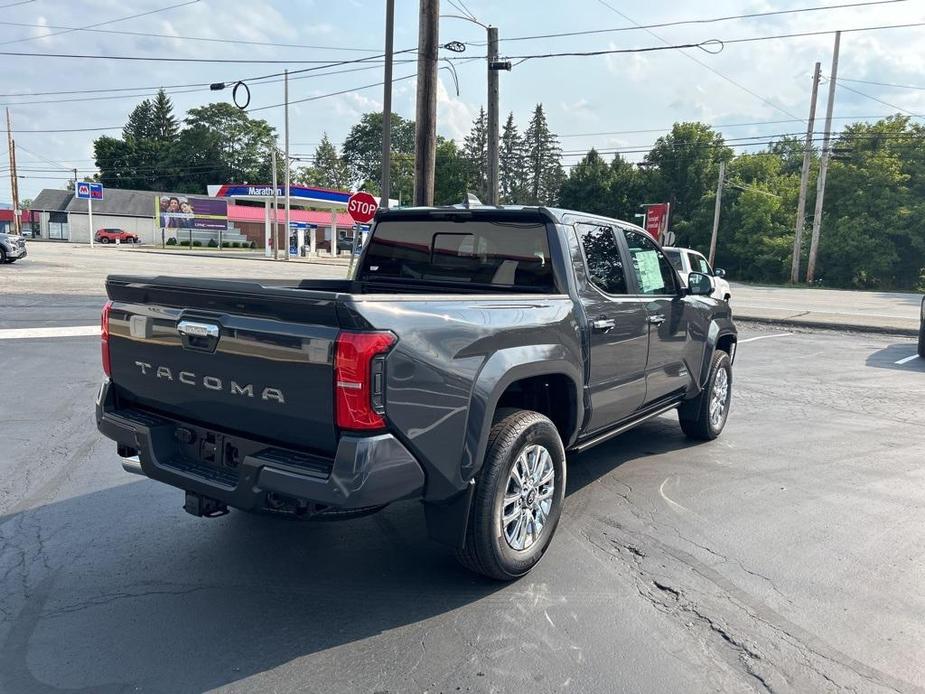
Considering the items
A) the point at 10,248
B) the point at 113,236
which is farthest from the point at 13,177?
the point at 10,248

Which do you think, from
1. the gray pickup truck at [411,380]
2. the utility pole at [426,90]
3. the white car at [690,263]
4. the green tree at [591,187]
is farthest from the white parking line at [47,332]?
the green tree at [591,187]

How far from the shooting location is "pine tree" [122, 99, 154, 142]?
102 m

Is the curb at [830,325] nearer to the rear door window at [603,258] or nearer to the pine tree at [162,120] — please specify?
the rear door window at [603,258]

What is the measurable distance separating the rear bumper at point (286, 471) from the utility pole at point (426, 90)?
10.3 metres

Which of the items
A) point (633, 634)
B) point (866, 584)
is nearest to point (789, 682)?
point (633, 634)

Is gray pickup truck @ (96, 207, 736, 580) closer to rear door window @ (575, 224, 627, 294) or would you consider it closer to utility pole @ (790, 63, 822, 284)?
rear door window @ (575, 224, 627, 294)

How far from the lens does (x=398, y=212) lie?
15.7 ft

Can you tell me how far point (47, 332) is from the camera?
11297 mm

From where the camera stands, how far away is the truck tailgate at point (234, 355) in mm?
2756

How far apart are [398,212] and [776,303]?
859 inches

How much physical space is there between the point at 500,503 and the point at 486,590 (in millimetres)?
494

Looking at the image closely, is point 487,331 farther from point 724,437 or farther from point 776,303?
point 776,303

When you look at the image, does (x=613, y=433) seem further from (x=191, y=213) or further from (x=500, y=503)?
(x=191, y=213)

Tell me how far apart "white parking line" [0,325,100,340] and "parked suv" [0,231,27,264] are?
18.6 m
